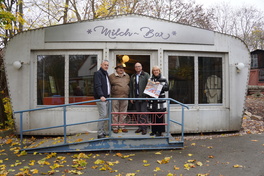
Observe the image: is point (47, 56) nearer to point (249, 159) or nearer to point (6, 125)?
point (6, 125)

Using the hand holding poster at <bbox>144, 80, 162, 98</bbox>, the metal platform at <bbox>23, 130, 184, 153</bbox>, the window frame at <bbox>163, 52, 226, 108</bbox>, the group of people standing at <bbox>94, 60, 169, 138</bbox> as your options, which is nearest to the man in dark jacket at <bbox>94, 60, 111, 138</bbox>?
Answer: the group of people standing at <bbox>94, 60, 169, 138</bbox>

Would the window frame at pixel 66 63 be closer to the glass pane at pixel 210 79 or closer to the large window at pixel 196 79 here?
the large window at pixel 196 79

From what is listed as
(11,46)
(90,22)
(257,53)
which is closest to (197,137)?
(90,22)

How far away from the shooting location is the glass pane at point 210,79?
677 cm

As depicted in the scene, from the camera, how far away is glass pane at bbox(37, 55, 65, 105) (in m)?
6.40

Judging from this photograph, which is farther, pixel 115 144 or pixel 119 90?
pixel 119 90

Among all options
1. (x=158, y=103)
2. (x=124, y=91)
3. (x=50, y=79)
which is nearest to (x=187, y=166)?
(x=158, y=103)

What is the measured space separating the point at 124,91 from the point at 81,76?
4.99 ft

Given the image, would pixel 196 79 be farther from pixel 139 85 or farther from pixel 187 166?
pixel 187 166

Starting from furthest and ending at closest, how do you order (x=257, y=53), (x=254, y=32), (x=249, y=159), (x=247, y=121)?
1. (x=254, y=32)
2. (x=257, y=53)
3. (x=247, y=121)
4. (x=249, y=159)

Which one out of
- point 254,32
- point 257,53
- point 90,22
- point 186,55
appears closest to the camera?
point 90,22

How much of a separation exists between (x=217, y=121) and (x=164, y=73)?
2154mm

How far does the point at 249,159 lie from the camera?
4.58 metres

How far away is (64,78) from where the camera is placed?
21.0ft
